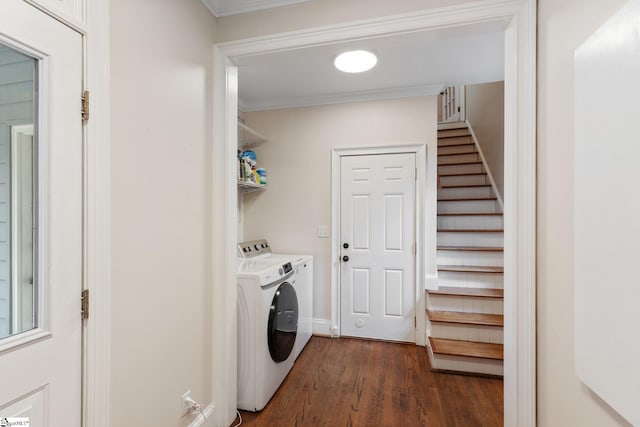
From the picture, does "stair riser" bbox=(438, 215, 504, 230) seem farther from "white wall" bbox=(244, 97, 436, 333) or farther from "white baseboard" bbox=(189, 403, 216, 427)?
"white baseboard" bbox=(189, 403, 216, 427)

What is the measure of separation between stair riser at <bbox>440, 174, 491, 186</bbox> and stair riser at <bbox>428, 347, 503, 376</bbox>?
2478 millimetres

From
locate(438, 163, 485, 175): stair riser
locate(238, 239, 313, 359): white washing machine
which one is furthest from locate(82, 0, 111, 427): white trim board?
locate(438, 163, 485, 175): stair riser

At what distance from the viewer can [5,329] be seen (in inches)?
31.8

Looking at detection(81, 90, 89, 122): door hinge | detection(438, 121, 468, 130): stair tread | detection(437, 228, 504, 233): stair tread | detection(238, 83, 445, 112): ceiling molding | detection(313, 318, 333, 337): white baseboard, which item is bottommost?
detection(313, 318, 333, 337): white baseboard

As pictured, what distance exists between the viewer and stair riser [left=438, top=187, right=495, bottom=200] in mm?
3899

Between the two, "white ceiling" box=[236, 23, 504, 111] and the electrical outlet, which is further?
"white ceiling" box=[236, 23, 504, 111]

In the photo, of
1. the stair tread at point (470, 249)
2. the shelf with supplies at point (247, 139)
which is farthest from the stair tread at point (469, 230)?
the shelf with supplies at point (247, 139)

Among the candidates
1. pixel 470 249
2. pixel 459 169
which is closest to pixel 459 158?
pixel 459 169

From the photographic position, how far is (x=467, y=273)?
285 cm

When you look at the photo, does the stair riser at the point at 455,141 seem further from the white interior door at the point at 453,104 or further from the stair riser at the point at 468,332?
the stair riser at the point at 468,332

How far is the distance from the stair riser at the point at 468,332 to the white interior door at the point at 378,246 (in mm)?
344

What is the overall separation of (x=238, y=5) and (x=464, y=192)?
11.7 feet

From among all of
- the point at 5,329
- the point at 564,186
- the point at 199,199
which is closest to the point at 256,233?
the point at 199,199

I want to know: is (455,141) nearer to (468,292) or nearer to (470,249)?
(470,249)
